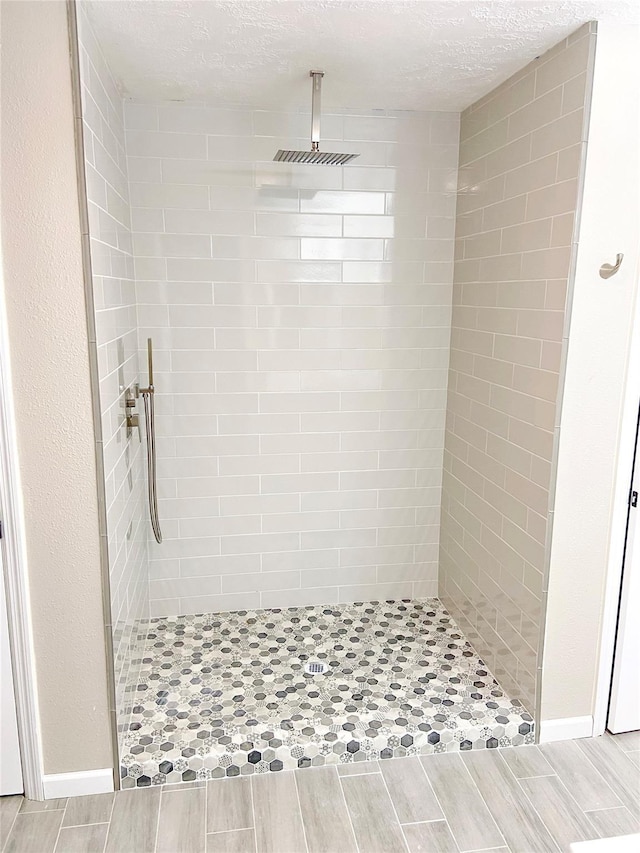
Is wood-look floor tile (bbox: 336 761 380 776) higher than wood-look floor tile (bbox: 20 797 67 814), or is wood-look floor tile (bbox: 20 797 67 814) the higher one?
wood-look floor tile (bbox: 336 761 380 776)

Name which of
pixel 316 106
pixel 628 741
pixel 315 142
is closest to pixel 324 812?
pixel 628 741

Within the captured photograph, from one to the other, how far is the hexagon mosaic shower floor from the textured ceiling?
2.42 m

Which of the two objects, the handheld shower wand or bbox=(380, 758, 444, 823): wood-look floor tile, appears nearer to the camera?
bbox=(380, 758, 444, 823): wood-look floor tile

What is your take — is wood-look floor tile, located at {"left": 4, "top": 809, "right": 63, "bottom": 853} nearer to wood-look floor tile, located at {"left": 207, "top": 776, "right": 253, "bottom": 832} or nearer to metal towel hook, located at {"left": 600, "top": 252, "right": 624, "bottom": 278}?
wood-look floor tile, located at {"left": 207, "top": 776, "right": 253, "bottom": 832}

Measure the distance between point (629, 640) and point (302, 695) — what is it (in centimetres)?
129

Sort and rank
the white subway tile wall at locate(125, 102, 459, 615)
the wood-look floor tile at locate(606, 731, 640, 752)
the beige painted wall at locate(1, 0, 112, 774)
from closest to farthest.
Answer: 1. the beige painted wall at locate(1, 0, 112, 774)
2. the wood-look floor tile at locate(606, 731, 640, 752)
3. the white subway tile wall at locate(125, 102, 459, 615)

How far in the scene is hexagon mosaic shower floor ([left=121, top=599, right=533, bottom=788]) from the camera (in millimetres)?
2381

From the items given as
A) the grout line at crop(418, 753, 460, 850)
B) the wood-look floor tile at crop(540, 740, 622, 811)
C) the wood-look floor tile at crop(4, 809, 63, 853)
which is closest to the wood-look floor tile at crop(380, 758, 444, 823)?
the grout line at crop(418, 753, 460, 850)

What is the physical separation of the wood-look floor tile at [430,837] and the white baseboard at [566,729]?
1.96ft

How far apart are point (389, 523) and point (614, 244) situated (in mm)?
1758

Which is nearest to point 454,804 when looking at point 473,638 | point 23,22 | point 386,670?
point 386,670

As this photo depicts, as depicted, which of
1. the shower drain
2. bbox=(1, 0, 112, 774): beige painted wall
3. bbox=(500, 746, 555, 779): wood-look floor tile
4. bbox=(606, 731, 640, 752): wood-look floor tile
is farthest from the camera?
the shower drain

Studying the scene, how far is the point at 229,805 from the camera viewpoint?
222 centimetres

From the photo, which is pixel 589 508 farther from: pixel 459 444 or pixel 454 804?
pixel 454 804
